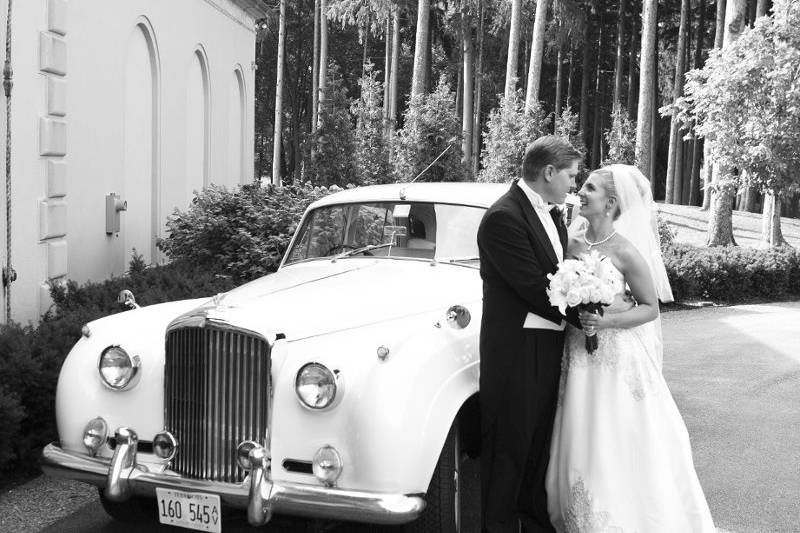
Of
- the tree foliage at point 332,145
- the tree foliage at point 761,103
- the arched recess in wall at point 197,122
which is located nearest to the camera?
the arched recess in wall at point 197,122

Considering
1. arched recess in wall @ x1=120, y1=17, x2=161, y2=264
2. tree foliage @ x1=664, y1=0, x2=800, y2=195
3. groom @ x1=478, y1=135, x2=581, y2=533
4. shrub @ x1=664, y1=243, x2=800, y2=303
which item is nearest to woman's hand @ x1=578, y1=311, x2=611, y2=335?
groom @ x1=478, y1=135, x2=581, y2=533

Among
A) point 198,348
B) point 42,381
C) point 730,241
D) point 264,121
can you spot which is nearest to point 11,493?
point 42,381

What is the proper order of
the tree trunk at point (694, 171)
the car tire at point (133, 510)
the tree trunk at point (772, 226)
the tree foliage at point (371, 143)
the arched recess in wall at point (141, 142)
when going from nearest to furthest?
the car tire at point (133, 510), the arched recess in wall at point (141, 142), the tree trunk at point (772, 226), the tree foliage at point (371, 143), the tree trunk at point (694, 171)

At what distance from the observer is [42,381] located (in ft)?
19.9

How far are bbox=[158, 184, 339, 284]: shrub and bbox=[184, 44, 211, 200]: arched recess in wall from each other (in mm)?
3119

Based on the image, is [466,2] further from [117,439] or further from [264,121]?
[117,439]

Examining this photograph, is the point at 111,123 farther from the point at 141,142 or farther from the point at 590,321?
the point at 590,321

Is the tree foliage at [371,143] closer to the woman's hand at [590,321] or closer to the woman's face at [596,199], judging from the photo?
the woman's face at [596,199]

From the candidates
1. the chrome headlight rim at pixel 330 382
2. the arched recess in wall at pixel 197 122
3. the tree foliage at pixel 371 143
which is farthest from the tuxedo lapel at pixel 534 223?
the tree foliage at pixel 371 143

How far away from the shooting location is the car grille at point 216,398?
176 inches

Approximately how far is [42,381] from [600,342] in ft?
11.7

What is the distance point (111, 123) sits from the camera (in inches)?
474

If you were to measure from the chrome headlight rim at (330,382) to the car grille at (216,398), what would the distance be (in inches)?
7.0

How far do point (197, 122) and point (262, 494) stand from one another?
12955 mm
